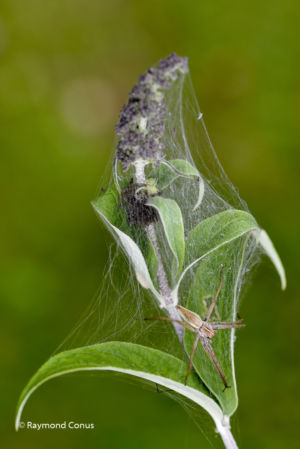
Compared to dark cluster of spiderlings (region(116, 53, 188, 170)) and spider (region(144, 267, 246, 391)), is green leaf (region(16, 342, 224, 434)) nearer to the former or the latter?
spider (region(144, 267, 246, 391))

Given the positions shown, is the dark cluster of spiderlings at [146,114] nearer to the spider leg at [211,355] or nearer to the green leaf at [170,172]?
the green leaf at [170,172]

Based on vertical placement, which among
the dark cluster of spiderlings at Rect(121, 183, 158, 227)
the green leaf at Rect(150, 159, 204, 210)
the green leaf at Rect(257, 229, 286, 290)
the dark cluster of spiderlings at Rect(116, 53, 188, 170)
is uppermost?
the dark cluster of spiderlings at Rect(116, 53, 188, 170)

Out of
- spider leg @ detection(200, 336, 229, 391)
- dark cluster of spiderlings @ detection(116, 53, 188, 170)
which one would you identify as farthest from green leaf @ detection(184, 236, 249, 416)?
dark cluster of spiderlings @ detection(116, 53, 188, 170)

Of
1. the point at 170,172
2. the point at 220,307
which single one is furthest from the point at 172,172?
the point at 220,307

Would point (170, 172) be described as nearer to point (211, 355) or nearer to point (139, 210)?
point (139, 210)

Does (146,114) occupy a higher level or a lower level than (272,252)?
higher

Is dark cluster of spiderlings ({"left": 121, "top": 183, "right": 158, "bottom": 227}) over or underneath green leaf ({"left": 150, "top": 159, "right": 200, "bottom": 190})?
underneath
